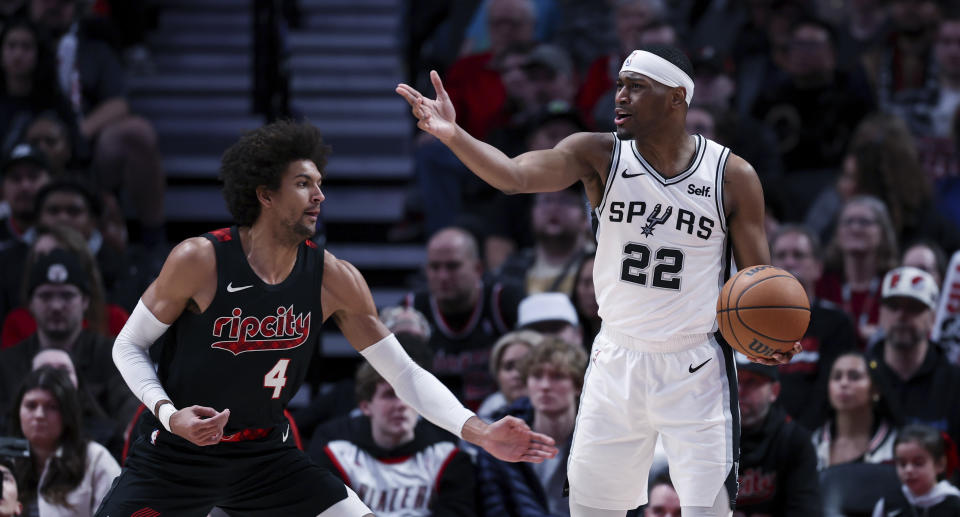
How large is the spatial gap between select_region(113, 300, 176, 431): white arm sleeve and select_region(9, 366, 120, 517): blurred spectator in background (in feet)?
5.40

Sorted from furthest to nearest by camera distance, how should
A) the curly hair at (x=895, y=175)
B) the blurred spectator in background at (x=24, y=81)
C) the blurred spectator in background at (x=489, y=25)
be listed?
the blurred spectator in background at (x=489, y=25) → the blurred spectator in background at (x=24, y=81) → the curly hair at (x=895, y=175)

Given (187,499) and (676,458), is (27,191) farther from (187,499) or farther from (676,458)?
Answer: (676,458)

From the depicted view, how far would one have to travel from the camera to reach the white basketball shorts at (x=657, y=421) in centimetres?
446

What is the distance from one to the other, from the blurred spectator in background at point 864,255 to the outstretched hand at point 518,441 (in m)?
4.02

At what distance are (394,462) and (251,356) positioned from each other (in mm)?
1889

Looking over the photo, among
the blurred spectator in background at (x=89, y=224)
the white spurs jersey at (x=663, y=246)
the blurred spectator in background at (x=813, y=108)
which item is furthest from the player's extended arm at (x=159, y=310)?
the blurred spectator in background at (x=813, y=108)

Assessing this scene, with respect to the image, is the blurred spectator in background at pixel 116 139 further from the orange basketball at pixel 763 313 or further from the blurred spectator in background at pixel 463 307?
the orange basketball at pixel 763 313

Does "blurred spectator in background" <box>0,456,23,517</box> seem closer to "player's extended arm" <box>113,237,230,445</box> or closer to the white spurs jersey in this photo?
"player's extended arm" <box>113,237,230,445</box>

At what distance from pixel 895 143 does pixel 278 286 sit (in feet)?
18.1

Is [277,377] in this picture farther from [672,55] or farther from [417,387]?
[672,55]

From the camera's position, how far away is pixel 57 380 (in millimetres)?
6105

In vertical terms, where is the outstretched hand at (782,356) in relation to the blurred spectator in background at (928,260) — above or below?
above

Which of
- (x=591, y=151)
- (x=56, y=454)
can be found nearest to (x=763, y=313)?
(x=591, y=151)

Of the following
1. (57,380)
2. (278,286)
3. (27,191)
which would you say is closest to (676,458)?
(278,286)
